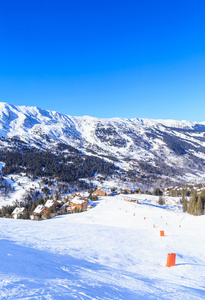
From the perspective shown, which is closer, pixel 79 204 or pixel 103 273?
pixel 103 273

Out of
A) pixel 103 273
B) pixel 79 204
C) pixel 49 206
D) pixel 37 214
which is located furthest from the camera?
pixel 49 206

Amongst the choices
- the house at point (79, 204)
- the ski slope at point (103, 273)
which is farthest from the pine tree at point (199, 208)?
the ski slope at point (103, 273)

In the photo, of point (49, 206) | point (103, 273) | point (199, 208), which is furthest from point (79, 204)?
point (103, 273)

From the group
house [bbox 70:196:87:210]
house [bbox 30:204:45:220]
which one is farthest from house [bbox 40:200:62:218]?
house [bbox 70:196:87:210]

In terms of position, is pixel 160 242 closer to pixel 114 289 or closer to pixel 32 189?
pixel 114 289

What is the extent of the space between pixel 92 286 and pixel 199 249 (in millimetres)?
13008

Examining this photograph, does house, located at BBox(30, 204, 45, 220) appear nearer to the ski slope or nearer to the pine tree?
the pine tree

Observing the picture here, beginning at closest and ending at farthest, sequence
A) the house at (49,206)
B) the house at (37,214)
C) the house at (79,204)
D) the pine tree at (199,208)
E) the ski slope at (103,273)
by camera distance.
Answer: the ski slope at (103,273)
the pine tree at (199,208)
the house at (37,214)
the house at (49,206)
the house at (79,204)

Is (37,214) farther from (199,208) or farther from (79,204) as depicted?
(199,208)

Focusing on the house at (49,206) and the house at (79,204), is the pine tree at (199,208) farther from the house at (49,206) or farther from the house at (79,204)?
the house at (49,206)

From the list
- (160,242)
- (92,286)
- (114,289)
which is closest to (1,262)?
(92,286)

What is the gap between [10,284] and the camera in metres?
5.60

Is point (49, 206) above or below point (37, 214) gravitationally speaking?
above

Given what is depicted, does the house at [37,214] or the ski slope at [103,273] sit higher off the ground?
the ski slope at [103,273]
